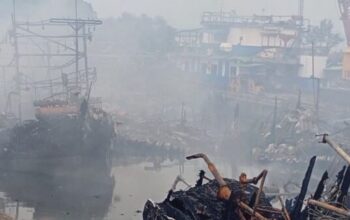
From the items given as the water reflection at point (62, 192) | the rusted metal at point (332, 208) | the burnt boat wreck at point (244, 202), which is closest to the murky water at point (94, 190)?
the water reflection at point (62, 192)

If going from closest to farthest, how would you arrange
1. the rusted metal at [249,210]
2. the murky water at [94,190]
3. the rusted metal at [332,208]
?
the rusted metal at [332,208] → the rusted metal at [249,210] → the murky water at [94,190]

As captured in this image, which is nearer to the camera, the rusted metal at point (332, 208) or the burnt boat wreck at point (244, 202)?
the rusted metal at point (332, 208)

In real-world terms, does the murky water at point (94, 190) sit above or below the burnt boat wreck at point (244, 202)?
below

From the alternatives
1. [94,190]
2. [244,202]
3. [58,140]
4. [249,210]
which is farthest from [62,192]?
[249,210]

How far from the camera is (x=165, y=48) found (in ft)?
146

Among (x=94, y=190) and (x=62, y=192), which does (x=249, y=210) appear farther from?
(x=94, y=190)

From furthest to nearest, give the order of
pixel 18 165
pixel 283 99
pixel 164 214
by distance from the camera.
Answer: pixel 283 99 < pixel 18 165 < pixel 164 214

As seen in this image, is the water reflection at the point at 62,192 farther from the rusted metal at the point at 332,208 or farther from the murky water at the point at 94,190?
the rusted metal at the point at 332,208

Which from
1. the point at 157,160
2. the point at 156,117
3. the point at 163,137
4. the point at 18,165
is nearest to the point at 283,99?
the point at 156,117

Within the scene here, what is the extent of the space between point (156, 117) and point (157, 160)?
6394 millimetres

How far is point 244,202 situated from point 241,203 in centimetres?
10

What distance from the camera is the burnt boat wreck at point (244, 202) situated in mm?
5055

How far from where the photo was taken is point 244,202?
16.9 feet

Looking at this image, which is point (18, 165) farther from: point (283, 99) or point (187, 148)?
point (283, 99)
